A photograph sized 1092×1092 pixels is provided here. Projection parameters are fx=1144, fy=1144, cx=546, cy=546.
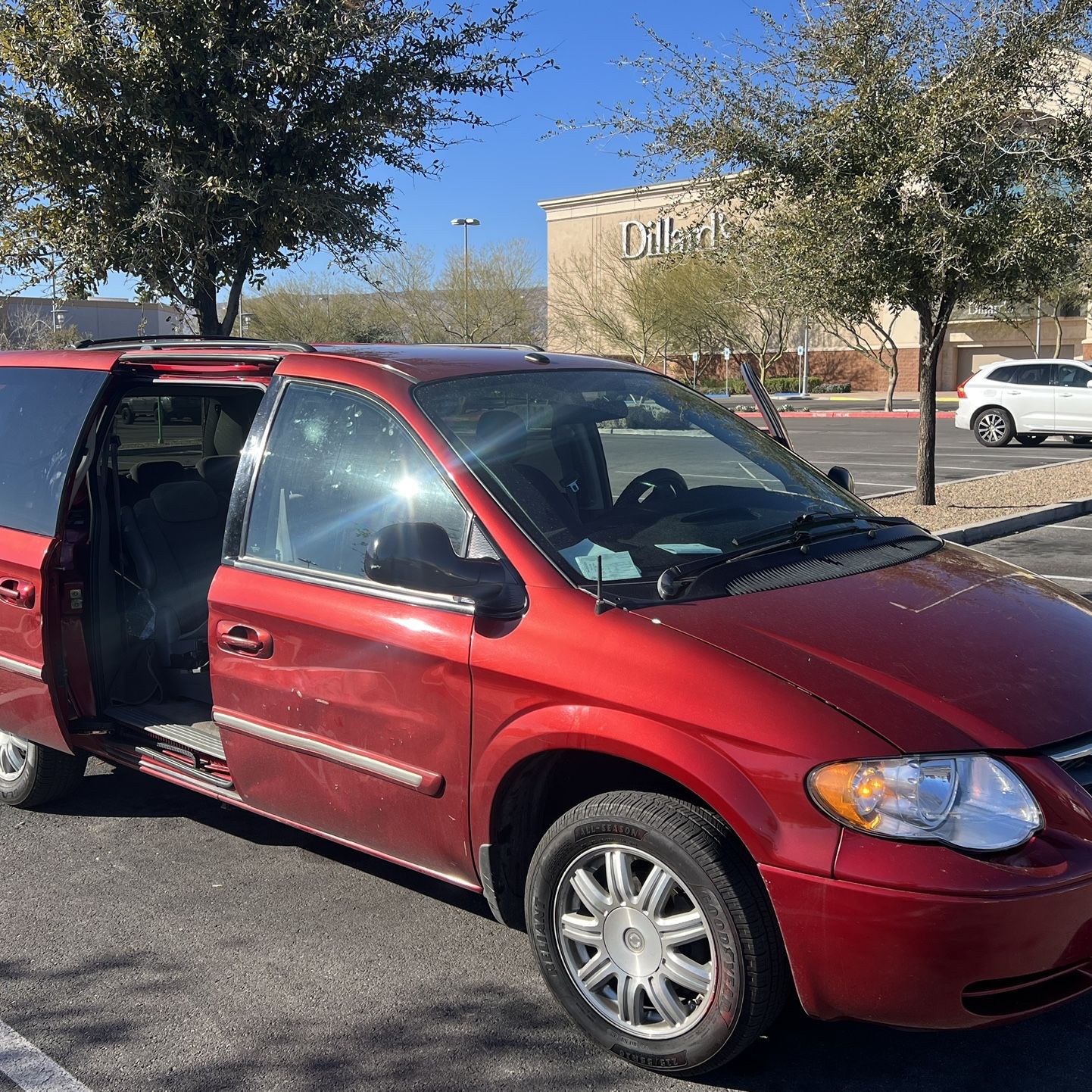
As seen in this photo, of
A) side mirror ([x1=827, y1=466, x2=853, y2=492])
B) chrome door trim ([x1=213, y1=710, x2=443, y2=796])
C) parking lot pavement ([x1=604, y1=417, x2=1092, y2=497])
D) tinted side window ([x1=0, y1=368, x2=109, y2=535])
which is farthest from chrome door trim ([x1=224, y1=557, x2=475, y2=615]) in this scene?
side mirror ([x1=827, y1=466, x2=853, y2=492])

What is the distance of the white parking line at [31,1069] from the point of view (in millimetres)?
2859

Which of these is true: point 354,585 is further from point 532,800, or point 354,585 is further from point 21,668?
point 21,668

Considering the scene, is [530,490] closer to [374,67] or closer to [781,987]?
[781,987]

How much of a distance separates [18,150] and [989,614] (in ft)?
31.9

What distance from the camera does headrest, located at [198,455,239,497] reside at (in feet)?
17.0

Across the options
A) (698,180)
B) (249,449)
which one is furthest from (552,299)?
(249,449)

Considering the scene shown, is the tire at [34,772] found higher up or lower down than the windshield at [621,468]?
lower down

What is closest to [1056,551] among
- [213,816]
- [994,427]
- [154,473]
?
[154,473]

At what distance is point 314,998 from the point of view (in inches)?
128

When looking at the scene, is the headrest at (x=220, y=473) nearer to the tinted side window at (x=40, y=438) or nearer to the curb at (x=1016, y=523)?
the tinted side window at (x=40, y=438)

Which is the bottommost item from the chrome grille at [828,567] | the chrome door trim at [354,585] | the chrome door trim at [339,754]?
the chrome door trim at [339,754]

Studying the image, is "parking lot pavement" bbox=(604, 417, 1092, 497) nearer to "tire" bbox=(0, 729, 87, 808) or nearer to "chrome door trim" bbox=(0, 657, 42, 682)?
"chrome door trim" bbox=(0, 657, 42, 682)

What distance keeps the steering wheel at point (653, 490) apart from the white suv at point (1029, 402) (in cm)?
1979

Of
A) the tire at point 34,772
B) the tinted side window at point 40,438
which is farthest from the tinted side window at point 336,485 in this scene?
the tire at point 34,772
